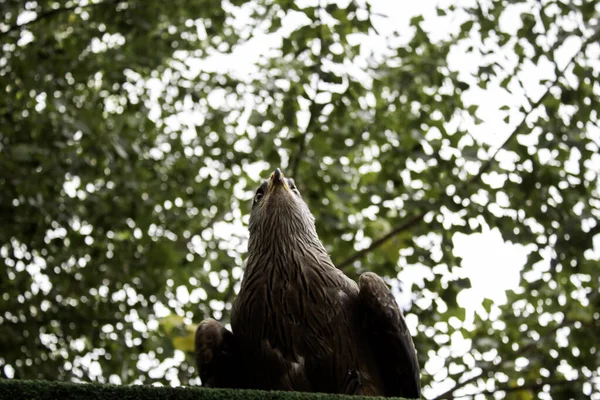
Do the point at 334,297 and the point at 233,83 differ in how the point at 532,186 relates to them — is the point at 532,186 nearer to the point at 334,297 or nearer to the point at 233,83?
the point at 233,83

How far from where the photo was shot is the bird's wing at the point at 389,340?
290cm

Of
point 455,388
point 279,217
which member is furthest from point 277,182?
point 455,388

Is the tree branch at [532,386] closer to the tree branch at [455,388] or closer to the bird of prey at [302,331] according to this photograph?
the tree branch at [455,388]

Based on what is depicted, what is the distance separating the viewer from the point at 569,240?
5109 millimetres

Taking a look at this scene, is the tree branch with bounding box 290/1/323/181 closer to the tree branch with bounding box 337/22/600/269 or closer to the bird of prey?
the tree branch with bounding box 337/22/600/269

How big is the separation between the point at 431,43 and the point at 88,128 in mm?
2608

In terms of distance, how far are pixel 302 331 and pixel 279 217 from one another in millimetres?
500

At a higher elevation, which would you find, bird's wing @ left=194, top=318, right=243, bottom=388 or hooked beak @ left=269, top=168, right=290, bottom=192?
hooked beak @ left=269, top=168, right=290, bottom=192

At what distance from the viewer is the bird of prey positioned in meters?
2.75

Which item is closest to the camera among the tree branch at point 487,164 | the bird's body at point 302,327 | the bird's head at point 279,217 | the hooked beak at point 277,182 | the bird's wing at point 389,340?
the bird's body at point 302,327

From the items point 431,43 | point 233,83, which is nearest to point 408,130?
point 431,43

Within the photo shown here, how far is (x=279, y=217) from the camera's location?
3.09 meters

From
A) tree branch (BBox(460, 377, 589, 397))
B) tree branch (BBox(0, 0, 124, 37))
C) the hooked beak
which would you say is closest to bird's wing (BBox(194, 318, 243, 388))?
the hooked beak

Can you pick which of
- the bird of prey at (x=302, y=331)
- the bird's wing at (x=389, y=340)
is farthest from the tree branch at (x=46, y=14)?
the bird's wing at (x=389, y=340)
